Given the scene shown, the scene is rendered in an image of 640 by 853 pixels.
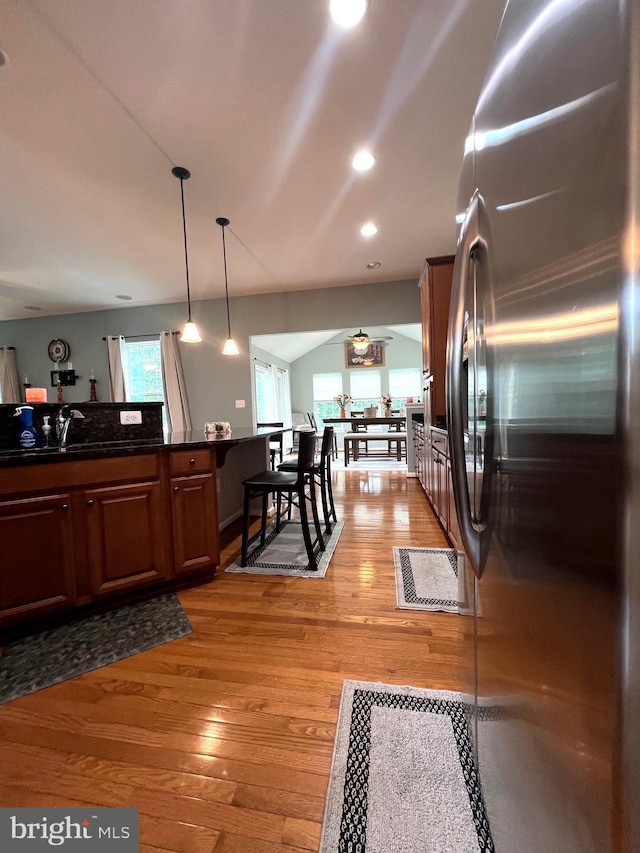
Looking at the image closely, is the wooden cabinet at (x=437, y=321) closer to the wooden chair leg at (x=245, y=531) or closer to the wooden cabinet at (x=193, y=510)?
the wooden chair leg at (x=245, y=531)

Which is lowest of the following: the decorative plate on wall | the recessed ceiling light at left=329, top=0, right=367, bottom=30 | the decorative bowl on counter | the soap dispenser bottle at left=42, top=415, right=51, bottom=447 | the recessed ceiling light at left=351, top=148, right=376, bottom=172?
the decorative bowl on counter

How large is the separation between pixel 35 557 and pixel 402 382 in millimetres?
8685

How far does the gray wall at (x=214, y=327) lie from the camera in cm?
486

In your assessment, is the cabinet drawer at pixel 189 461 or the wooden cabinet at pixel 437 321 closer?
the cabinet drawer at pixel 189 461

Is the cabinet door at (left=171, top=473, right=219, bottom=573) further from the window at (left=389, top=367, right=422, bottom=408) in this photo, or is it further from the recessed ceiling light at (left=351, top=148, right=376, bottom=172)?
the window at (left=389, top=367, right=422, bottom=408)

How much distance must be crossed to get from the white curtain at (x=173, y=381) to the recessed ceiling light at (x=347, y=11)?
14.7ft

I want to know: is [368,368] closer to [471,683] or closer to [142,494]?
[142,494]

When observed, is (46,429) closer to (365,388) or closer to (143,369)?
(143,369)

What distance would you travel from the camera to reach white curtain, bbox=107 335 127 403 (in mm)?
5398

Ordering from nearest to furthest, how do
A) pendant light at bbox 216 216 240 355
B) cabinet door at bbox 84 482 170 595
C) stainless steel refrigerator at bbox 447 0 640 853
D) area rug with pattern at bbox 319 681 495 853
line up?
stainless steel refrigerator at bbox 447 0 640 853
area rug with pattern at bbox 319 681 495 853
cabinet door at bbox 84 482 170 595
pendant light at bbox 216 216 240 355

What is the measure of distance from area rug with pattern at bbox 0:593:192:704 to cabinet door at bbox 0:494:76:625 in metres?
0.15

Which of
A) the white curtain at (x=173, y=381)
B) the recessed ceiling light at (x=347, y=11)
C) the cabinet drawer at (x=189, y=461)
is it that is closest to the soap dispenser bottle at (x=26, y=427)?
the cabinet drawer at (x=189, y=461)

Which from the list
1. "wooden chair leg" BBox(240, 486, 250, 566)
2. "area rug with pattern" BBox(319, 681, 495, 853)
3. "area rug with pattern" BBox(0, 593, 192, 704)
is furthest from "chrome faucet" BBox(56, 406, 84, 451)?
"area rug with pattern" BBox(319, 681, 495, 853)

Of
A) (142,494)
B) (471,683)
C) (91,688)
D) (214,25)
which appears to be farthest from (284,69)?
(91,688)
